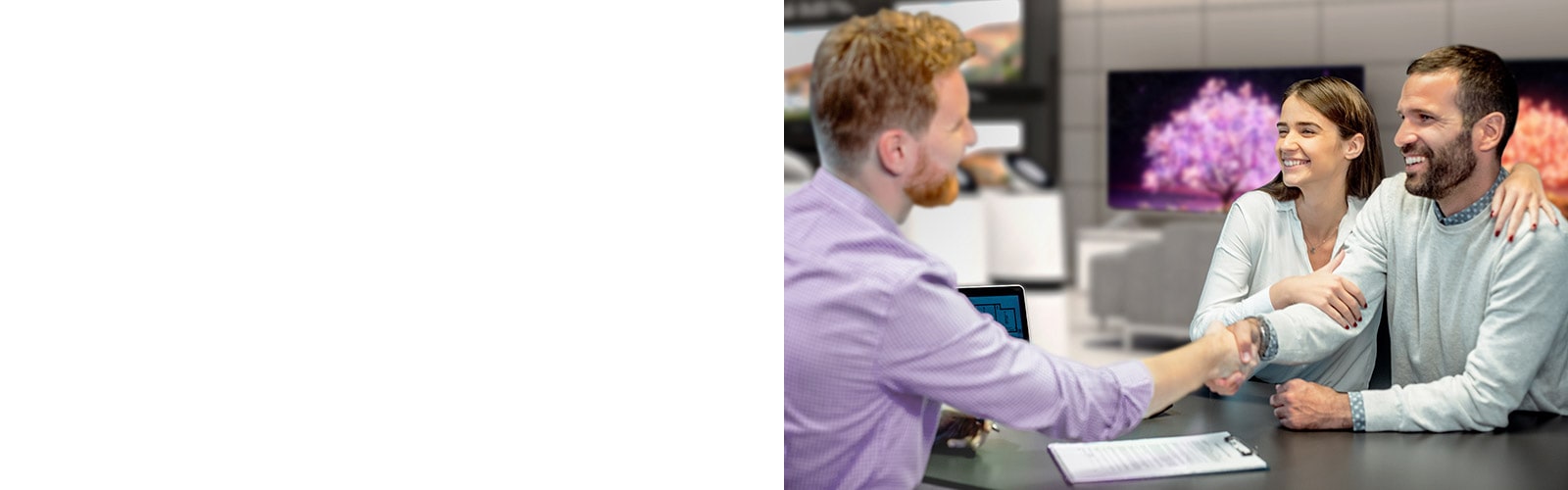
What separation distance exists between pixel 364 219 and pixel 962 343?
1481mm

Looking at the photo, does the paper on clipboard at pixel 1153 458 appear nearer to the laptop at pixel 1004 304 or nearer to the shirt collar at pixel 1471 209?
the laptop at pixel 1004 304

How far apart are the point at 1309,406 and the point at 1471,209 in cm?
40

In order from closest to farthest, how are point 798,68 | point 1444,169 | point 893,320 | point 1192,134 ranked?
point 893,320 < point 1444,169 < point 1192,134 < point 798,68

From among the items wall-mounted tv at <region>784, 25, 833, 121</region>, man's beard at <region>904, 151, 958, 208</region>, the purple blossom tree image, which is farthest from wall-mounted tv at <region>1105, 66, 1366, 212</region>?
wall-mounted tv at <region>784, 25, 833, 121</region>

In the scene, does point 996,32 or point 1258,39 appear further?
point 996,32

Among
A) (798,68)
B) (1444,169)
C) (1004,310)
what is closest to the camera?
(1444,169)

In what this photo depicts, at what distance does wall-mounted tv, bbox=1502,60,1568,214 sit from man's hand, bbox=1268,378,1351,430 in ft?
1.48

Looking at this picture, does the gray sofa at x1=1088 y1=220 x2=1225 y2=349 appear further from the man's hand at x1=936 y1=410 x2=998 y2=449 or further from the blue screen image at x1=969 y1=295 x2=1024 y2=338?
the man's hand at x1=936 y1=410 x2=998 y2=449

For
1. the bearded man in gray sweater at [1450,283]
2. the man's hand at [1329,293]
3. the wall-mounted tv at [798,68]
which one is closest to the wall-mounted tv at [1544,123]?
the bearded man in gray sweater at [1450,283]

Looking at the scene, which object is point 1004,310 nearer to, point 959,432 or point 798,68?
point 959,432

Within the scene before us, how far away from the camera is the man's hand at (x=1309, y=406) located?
8.90 ft

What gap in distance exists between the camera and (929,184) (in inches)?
105

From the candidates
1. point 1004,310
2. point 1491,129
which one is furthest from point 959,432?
point 1491,129

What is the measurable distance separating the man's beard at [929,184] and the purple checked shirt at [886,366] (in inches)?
3.4
